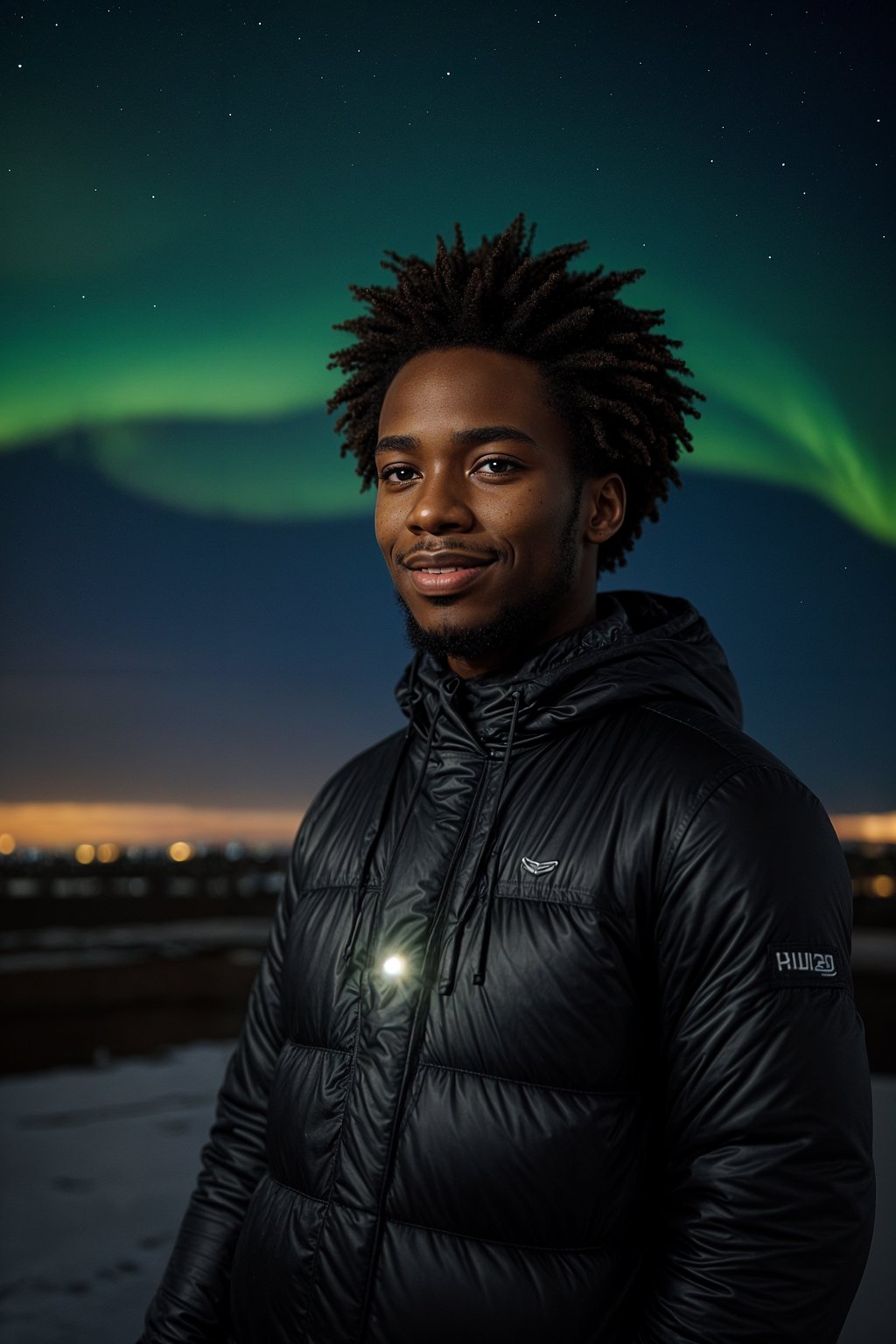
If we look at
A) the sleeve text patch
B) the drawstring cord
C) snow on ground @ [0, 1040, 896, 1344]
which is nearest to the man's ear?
the drawstring cord

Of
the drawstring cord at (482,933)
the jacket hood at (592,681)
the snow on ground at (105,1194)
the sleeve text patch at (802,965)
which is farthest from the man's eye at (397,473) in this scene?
the snow on ground at (105,1194)

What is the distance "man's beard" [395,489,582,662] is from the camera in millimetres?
1173

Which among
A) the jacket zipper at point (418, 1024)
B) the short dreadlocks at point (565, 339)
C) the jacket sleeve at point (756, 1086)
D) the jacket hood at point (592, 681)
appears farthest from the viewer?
the short dreadlocks at point (565, 339)

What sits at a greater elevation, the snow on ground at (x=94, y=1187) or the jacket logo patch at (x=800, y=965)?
the jacket logo patch at (x=800, y=965)

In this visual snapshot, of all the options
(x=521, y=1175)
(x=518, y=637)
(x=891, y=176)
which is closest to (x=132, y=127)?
(x=891, y=176)

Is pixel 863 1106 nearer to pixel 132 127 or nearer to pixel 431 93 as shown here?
pixel 431 93

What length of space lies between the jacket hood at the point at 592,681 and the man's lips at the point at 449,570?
12 centimetres

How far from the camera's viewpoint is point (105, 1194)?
3.14m

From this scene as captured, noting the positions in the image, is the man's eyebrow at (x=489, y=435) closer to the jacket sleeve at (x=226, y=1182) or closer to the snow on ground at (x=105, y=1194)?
the jacket sleeve at (x=226, y=1182)

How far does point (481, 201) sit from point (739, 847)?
3.03 m

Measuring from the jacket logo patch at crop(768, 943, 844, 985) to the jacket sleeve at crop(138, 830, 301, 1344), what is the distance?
667 mm

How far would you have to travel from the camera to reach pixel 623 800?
1.03 metres

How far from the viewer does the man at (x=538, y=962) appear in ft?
A: 2.94

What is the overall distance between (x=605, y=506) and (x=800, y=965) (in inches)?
22.8
